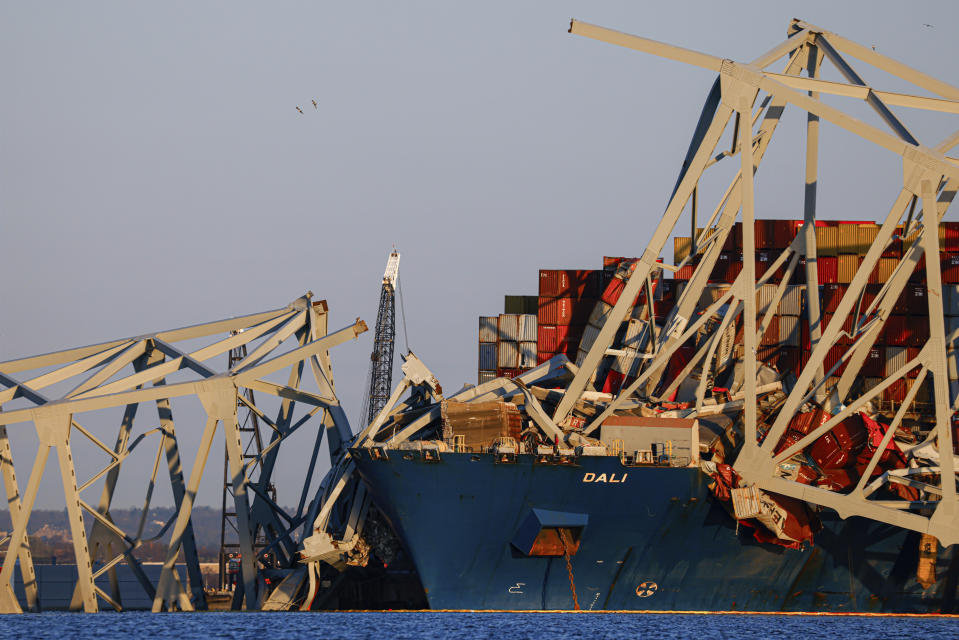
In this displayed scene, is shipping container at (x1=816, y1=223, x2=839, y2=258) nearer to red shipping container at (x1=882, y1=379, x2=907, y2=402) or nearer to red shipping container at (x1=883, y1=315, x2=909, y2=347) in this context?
red shipping container at (x1=883, y1=315, x2=909, y2=347)

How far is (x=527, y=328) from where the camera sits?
53.1 m

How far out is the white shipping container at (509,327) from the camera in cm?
5319

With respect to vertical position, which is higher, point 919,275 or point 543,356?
point 919,275

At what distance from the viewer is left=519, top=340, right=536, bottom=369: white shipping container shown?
172ft

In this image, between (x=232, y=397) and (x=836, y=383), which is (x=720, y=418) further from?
(x=232, y=397)

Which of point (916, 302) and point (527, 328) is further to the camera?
point (527, 328)

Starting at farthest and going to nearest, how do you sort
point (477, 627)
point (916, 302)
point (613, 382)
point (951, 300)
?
point (916, 302), point (951, 300), point (613, 382), point (477, 627)

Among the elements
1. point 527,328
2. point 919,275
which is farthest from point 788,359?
point 527,328

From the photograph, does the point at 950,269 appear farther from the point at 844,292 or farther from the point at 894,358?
the point at 894,358

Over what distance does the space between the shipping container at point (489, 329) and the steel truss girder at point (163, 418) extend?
302 inches

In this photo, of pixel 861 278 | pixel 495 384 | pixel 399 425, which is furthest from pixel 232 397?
pixel 861 278

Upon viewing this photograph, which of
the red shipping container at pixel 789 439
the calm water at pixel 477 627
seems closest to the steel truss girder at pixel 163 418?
the calm water at pixel 477 627

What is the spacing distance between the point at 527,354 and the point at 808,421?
13957mm

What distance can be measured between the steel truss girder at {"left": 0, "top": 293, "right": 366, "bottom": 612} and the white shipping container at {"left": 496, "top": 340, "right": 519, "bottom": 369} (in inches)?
324
